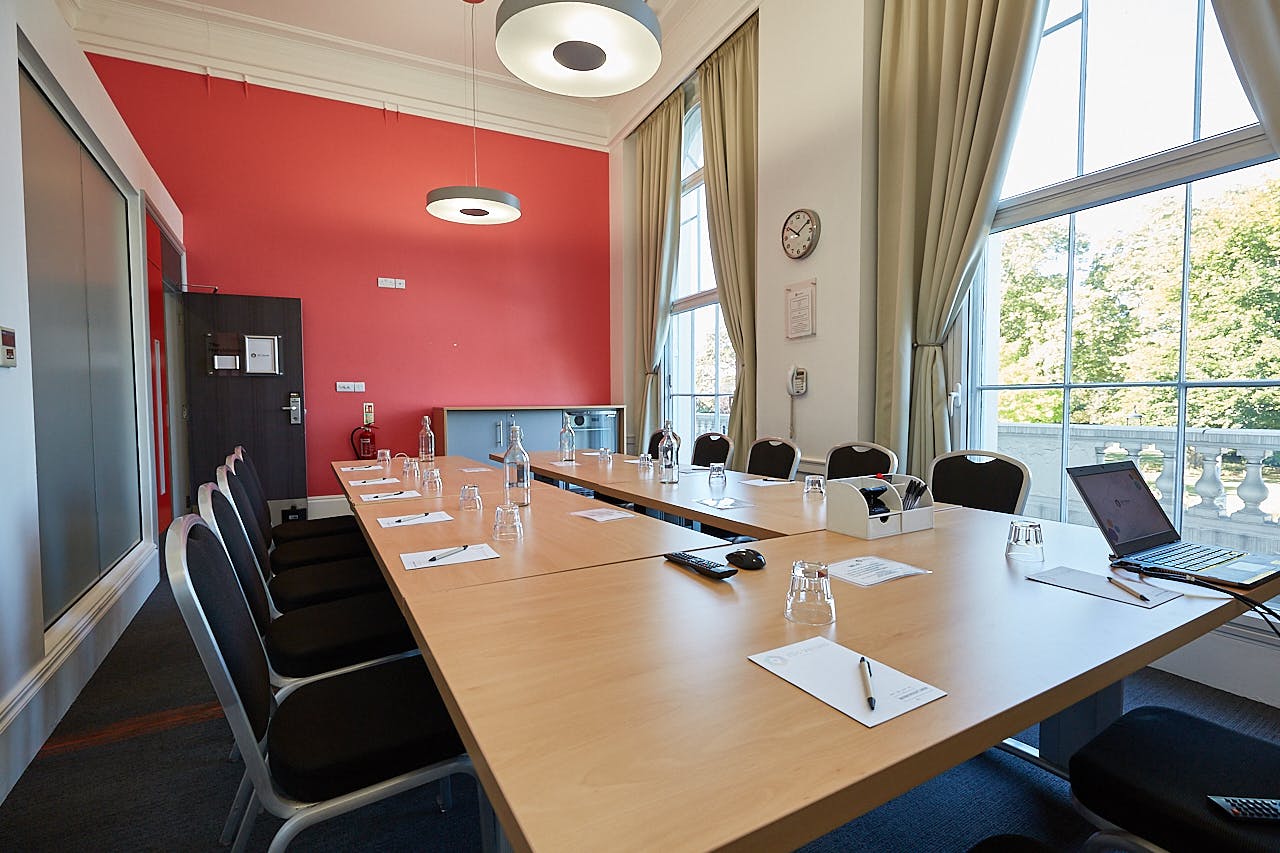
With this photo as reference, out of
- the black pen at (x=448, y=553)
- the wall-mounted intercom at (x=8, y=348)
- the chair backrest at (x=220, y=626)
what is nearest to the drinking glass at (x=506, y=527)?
the black pen at (x=448, y=553)

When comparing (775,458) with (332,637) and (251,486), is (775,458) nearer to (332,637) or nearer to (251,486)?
(332,637)

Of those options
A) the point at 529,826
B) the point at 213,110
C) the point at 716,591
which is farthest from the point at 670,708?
the point at 213,110

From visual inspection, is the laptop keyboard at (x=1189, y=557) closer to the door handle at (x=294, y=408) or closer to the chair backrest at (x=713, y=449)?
the chair backrest at (x=713, y=449)

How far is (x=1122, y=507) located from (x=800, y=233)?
296 cm

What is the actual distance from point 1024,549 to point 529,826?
1.34m

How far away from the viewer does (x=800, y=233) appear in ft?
13.0

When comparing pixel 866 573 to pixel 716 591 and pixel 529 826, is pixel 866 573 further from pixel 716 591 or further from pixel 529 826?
pixel 529 826

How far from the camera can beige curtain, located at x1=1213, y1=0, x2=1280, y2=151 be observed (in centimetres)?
202

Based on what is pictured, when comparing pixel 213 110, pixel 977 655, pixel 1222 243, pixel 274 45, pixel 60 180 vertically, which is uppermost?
pixel 274 45

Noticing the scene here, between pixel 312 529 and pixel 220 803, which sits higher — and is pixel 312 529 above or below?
above

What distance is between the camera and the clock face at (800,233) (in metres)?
3.87

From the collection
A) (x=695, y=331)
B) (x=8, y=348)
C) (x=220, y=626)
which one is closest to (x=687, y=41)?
(x=695, y=331)

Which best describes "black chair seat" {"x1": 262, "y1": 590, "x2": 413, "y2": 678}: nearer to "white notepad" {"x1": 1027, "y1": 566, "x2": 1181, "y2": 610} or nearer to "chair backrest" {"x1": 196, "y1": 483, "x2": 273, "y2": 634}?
"chair backrest" {"x1": 196, "y1": 483, "x2": 273, "y2": 634}

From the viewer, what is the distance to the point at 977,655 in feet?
2.90
